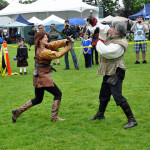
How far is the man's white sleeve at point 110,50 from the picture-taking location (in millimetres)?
4992

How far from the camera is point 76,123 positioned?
587 centimetres

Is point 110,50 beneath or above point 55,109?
above

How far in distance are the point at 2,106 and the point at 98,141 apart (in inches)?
130

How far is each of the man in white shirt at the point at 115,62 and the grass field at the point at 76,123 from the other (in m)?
0.52

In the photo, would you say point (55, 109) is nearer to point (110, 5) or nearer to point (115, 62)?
point (115, 62)

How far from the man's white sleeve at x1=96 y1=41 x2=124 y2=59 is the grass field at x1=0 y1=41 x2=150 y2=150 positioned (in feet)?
4.39

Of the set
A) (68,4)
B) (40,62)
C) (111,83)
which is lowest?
(111,83)

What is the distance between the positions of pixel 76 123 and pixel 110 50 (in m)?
1.69

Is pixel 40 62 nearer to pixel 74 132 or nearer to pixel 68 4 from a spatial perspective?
pixel 74 132

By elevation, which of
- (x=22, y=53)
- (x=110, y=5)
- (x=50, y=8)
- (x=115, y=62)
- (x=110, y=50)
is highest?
(x=110, y=5)

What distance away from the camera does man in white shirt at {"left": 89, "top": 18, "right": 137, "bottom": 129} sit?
506 centimetres

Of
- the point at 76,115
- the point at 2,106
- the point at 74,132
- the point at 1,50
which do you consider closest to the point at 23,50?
the point at 1,50

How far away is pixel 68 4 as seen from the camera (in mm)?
49094

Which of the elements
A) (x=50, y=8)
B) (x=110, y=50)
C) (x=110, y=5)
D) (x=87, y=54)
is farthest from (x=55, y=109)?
(x=110, y=5)
